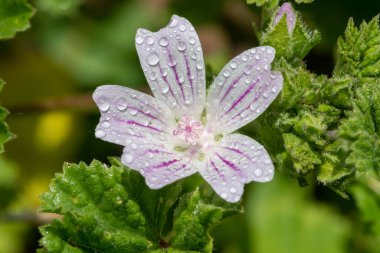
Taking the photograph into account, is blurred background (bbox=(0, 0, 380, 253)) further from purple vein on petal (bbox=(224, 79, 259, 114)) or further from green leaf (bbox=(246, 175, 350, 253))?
purple vein on petal (bbox=(224, 79, 259, 114))

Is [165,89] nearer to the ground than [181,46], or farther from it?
nearer to the ground

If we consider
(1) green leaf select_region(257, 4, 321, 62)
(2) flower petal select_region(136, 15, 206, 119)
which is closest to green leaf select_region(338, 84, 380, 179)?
(1) green leaf select_region(257, 4, 321, 62)

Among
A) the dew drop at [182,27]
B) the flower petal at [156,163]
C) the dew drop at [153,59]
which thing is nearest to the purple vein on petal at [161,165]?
the flower petal at [156,163]

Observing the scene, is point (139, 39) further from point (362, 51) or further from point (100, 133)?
point (362, 51)

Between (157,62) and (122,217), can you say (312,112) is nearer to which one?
(157,62)

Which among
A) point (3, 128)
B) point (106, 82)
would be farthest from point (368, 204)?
point (106, 82)

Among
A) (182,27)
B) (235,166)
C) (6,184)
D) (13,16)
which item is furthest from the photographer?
(6,184)

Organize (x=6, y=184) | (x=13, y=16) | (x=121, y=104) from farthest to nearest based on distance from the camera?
(x=6, y=184), (x=13, y=16), (x=121, y=104)
